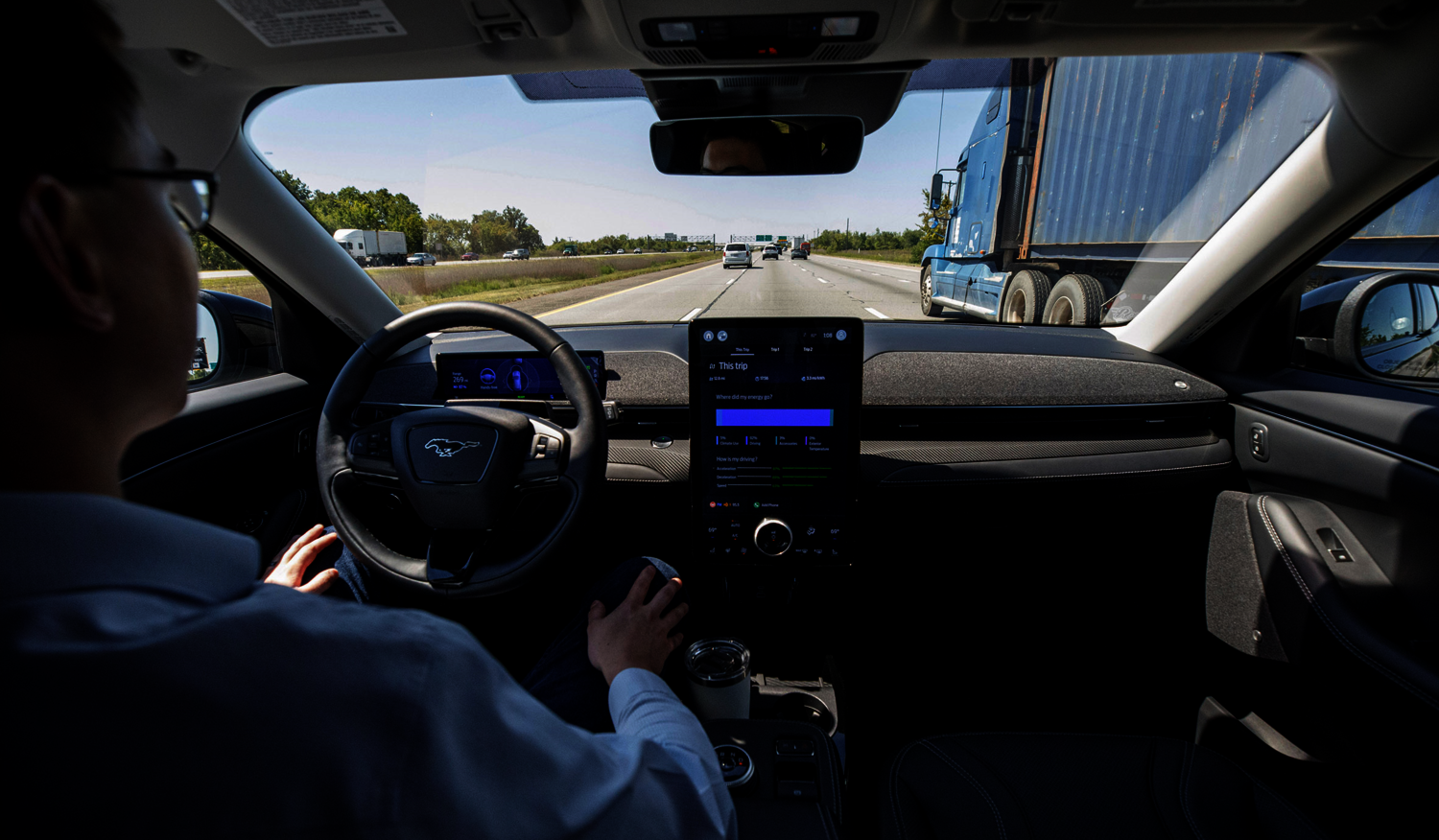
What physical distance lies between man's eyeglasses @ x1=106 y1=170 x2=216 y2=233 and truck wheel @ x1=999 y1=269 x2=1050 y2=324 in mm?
5212

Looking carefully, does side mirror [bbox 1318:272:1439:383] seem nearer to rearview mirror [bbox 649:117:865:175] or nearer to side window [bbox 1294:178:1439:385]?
side window [bbox 1294:178:1439:385]

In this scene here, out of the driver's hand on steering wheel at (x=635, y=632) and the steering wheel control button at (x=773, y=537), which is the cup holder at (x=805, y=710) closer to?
the steering wheel control button at (x=773, y=537)

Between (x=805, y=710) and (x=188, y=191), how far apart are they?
7.39ft

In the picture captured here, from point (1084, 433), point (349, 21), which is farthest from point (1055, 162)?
point (349, 21)

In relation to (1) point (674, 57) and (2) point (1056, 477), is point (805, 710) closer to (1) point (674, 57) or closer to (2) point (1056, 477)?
(2) point (1056, 477)

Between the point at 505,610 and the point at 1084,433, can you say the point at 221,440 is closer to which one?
the point at 505,610

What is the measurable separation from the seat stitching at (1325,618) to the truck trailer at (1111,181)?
3.78ft

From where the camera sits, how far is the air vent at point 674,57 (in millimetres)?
2225

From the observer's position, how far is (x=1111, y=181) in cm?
568

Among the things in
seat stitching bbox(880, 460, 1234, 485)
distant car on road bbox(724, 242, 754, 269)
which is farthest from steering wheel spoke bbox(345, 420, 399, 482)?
distant car on road bbox(724, 242, 754, 269)

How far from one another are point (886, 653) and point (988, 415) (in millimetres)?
1161

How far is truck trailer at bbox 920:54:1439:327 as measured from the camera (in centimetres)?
284

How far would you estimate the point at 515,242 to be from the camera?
366 cm

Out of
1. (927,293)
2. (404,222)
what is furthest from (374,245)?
(927,293)
